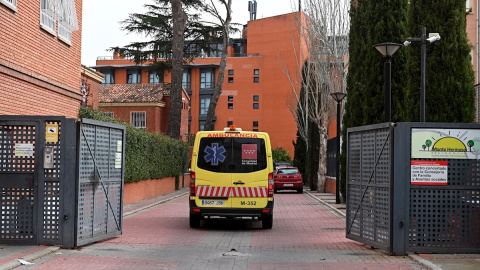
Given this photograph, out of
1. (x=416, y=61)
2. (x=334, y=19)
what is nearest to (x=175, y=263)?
(x=416, y=61)

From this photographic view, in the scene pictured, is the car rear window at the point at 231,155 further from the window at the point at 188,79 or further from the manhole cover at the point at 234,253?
the window at the point at 188,79

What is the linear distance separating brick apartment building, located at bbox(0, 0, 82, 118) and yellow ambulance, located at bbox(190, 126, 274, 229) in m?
4.56

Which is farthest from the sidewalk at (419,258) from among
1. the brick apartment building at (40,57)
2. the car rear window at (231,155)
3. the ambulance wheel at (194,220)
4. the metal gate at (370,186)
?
the car rear window at (231,155)

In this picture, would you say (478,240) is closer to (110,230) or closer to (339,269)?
(339,269)

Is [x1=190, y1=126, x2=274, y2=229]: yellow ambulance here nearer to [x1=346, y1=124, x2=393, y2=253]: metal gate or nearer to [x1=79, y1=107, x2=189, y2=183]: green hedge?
[x1=346, y1=124, x2=393, y2=253]: metal gate

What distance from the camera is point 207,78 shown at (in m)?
93.8

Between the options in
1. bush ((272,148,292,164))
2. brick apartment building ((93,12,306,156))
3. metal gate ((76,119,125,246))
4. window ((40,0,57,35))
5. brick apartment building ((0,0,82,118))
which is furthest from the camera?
brick apartment building ((93,12,306,156))

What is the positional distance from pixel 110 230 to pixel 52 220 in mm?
1951

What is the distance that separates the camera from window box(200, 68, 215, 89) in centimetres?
9350

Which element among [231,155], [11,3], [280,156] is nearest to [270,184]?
[231,155]

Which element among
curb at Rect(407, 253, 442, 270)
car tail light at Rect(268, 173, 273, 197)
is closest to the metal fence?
car tail light at Rect(268, 173, 273, 197)

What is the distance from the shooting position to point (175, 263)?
10.4m

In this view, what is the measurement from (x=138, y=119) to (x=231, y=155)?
158 ft

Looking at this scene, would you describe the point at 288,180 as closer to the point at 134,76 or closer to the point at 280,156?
the point at 280,156
